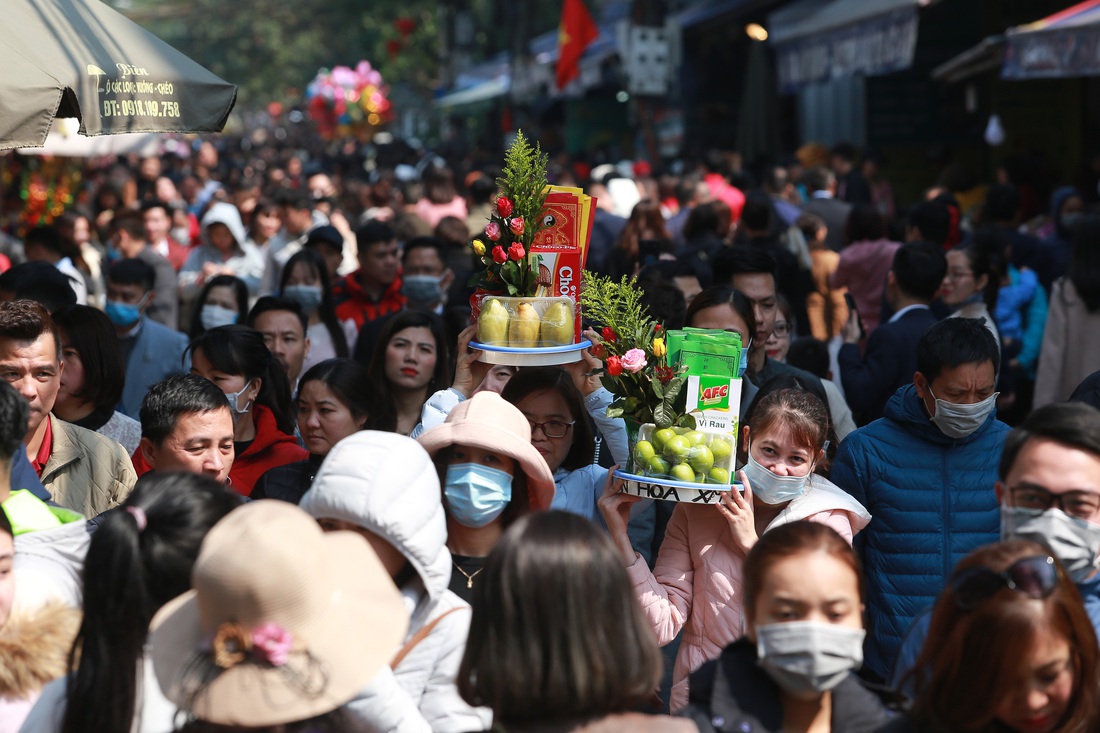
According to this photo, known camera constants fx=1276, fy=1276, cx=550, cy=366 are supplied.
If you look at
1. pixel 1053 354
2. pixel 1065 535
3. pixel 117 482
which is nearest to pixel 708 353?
pixel 1065 535

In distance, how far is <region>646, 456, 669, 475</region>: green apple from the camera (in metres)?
3.71

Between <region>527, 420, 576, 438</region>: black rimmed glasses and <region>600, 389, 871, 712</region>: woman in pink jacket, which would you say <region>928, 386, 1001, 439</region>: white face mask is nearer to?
<region>600, 389, 871, 712</region>: woman in pink jacket

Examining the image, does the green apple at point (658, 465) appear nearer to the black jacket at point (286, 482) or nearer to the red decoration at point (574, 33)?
the black jacket at point (286, 482)

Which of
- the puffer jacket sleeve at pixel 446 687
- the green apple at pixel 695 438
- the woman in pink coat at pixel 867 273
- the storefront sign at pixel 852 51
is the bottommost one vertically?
the puffer jacket sleeve at pixel 446 687

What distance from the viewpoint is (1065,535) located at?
2887 mm

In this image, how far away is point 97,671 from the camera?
268 cm

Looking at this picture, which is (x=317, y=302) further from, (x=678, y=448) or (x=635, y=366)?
(x=678, y=448)

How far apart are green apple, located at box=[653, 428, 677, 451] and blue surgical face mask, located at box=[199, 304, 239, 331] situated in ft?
14.4

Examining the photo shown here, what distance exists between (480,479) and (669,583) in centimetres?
77

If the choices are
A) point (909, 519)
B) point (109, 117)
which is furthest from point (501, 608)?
point (109, 117)

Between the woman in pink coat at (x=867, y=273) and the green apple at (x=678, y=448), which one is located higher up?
the woman in pink coat at (x=867, y=273)

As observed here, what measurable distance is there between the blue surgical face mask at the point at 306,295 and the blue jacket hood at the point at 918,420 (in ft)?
14.1

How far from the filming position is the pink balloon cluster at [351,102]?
25.4 meters

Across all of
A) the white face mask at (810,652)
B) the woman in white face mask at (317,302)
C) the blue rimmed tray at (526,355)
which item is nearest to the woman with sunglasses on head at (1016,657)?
the white face mask at (810,652)
